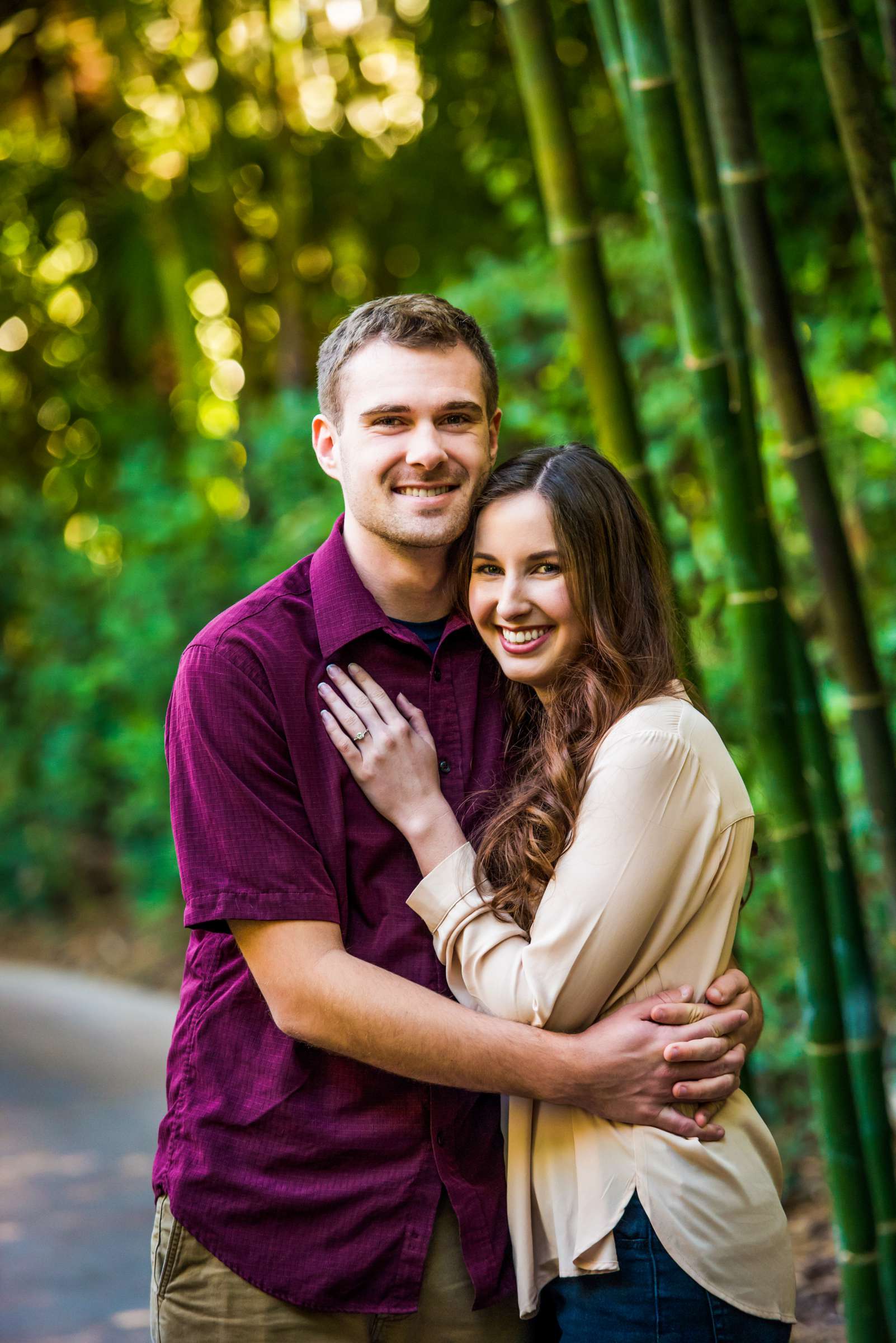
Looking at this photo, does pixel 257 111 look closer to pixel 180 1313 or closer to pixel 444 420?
pixel 444 420

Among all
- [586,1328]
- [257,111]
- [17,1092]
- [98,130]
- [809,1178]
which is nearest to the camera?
[586,1328]

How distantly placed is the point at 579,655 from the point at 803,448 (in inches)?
32.2

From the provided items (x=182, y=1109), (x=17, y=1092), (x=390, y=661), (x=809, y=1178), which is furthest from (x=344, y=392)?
(x=17, y=1092)

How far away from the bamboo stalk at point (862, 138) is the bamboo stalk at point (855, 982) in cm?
69

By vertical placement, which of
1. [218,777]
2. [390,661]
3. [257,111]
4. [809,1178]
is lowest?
[809,1178]

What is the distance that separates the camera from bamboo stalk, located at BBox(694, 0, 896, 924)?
2.29 meters

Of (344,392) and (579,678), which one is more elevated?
(344,392)

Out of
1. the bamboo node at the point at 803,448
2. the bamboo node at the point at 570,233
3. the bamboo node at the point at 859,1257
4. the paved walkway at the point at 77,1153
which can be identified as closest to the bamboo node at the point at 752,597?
the bamboo node at the point at 803,448

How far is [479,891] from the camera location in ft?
5.27

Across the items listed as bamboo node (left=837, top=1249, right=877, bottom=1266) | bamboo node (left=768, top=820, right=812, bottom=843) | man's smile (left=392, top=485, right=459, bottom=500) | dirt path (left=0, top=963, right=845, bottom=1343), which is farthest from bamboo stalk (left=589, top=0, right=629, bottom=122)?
dirt path (left=0, top=963, right=845, bottom=1343)

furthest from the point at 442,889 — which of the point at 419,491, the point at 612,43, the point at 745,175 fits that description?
the point at 612,43

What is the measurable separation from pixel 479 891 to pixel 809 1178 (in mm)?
2722

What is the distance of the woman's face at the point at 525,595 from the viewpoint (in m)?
1.72

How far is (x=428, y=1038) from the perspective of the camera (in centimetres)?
152
